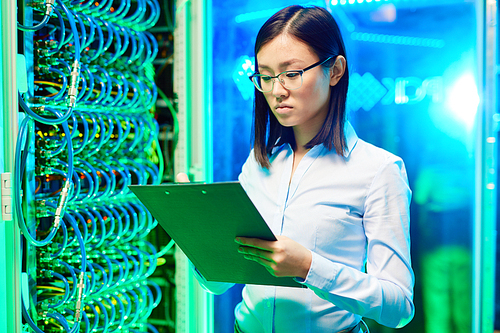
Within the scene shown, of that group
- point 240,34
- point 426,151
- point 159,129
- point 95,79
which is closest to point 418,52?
point 426,151

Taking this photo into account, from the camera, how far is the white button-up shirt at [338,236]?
1.09 metres

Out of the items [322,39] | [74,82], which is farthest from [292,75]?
[74,82]

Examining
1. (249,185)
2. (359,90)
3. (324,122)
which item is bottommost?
(249,185)

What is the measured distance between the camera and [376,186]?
1156mm

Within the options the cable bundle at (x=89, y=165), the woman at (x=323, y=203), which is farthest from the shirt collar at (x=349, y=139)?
the cable bundle at (x=89, y=165)

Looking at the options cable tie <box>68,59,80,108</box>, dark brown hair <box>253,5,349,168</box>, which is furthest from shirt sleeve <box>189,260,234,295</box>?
cable tie <box>68,59,80,108</box>

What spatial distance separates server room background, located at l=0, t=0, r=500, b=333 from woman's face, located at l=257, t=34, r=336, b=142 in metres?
0.75

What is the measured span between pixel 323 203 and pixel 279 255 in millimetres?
269

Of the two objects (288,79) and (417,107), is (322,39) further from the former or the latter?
(417,107)

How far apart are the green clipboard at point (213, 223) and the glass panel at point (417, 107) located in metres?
1.03

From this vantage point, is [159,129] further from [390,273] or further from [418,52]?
[390,273]

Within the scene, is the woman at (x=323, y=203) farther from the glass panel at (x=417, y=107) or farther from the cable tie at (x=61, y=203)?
the glass panel at (x=417, y=107)

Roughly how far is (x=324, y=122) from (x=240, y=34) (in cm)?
102

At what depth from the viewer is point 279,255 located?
102cm
